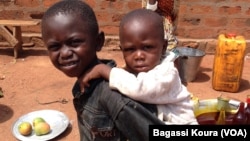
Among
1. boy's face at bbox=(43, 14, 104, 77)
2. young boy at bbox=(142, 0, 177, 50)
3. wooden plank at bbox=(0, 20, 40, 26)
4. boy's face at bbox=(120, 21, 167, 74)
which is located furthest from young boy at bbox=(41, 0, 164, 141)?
wooden plank at bbox=(0, 20, 40, 26)

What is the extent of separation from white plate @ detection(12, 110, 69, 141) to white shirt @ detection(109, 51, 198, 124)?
2.05 m

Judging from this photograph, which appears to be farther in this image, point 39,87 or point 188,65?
point 188,65

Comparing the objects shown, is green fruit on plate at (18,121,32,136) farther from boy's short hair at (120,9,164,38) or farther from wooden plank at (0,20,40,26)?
wooden plank at (0,20,40,26)

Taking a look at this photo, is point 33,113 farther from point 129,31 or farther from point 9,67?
point 129,31

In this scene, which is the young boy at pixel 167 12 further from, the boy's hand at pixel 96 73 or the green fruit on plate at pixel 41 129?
the boy's hand at pixel 96 73

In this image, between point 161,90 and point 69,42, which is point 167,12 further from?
point 69,42

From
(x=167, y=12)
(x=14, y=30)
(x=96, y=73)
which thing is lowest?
(x=14, y=30)

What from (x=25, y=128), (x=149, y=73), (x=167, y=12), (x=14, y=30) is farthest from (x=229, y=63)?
(x=14, y=30)

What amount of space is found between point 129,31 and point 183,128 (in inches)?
18.8

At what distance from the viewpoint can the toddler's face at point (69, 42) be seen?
1.12m

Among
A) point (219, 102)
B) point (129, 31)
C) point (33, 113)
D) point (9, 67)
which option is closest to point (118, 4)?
point (9, 67)

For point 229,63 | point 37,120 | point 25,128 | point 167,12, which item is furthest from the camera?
point 229,63

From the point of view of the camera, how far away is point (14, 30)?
16.5 feet

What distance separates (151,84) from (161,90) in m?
0.05
